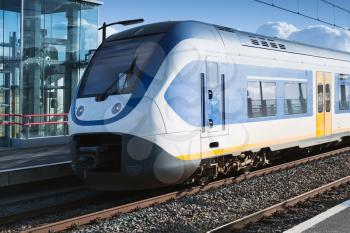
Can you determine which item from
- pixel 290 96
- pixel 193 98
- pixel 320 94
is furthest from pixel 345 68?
pixel 193 98

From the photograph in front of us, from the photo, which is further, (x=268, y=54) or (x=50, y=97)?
(x=50, y=97)

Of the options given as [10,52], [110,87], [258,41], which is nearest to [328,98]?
[258,41]

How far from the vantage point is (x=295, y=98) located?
12.0 metres

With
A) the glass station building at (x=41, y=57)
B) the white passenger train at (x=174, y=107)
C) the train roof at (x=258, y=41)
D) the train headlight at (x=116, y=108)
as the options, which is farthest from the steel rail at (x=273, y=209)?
the glass station building at (x=41, y=57)

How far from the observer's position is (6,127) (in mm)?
15016

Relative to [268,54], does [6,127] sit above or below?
below

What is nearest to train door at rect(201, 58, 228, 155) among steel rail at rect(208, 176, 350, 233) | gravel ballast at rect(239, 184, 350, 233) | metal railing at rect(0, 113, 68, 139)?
steel rail at rect(208, 176, 350, 233)

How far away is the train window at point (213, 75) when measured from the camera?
913 centimetres

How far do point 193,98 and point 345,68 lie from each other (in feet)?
26.7

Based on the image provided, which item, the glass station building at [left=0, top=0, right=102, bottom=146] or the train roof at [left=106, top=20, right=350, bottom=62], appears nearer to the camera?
the train roof at [left=106, top=20, right=350, bottom=62]

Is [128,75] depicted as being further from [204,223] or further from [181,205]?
[204,223]

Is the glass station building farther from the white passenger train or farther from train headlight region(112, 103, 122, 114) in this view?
train headlight region(112, 103, 122, 114)

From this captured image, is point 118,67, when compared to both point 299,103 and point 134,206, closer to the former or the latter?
point 134,206

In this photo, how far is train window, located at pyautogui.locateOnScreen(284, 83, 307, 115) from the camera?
38.1 ft
